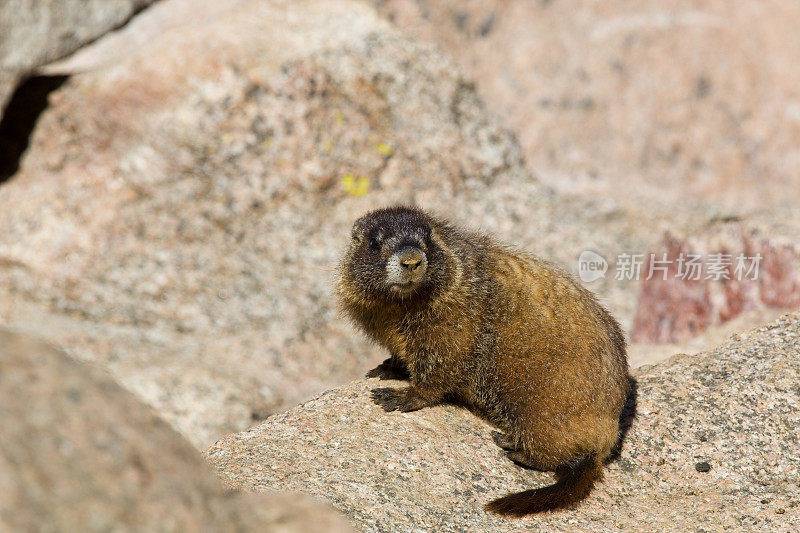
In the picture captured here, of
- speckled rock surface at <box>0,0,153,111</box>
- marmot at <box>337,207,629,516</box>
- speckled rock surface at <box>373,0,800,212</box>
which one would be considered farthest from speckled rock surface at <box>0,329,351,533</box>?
speckled rock surface at <box>373,0,800,212</box>

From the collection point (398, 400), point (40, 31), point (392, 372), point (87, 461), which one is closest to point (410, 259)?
point (398, 400)

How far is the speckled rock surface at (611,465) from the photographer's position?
446 centimetres

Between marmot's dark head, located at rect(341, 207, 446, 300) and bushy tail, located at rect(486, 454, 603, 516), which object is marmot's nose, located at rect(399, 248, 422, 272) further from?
bushy tail, located at rect(486, 454, 603, 516)

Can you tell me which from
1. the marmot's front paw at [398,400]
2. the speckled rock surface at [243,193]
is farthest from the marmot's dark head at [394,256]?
the speckled rock surface at [243,193]

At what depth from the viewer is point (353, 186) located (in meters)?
10.1

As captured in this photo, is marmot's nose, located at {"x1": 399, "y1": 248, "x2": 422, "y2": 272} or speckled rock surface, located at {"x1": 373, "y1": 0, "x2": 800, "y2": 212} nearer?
marmot's nose, located at {"x1": 399, "y1": 248, "x2": 422, "y2": 272}

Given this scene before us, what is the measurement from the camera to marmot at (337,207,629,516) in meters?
5.09

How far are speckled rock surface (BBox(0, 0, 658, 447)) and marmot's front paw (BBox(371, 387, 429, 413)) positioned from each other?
3.50m

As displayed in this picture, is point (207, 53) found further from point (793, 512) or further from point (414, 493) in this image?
point (793, 512)

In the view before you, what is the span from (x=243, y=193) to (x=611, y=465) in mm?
5888

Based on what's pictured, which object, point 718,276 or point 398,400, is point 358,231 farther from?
point 718,276

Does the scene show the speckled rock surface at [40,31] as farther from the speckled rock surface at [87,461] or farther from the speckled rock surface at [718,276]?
the speckled rock surface at [87,461]

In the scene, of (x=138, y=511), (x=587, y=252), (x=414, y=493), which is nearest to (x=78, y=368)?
(x=138, y=511)

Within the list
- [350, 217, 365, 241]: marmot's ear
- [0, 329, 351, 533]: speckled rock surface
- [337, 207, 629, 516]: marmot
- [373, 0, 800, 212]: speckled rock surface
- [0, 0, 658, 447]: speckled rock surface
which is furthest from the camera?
[373, 0, 800, 212]: speckled rock surface
